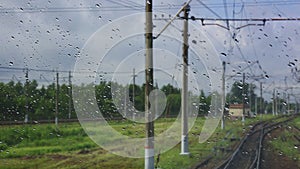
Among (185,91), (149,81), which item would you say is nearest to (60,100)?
(185,91)

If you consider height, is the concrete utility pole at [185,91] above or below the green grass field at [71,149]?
above

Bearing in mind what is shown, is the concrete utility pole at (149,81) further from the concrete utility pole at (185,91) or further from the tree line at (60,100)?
the concrete utility pole at (185,91)

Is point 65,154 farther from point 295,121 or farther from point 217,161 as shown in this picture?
point 295,121

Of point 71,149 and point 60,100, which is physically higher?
point 60,100

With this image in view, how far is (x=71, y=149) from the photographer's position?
665 inches

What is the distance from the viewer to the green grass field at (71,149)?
528 inches

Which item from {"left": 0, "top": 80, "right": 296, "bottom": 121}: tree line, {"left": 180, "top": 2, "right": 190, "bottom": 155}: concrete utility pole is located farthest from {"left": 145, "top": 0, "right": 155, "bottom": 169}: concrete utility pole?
{"left": 180, "top": 2, "right": 190, "bottom": 155}: concrete utility pole

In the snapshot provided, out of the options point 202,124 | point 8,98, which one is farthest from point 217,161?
point 8,98

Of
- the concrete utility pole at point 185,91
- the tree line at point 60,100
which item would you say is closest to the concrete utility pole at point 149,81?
the tree line at point 60,100

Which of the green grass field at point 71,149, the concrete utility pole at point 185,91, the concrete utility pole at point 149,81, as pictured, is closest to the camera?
the concrete utility pole at point 149,81

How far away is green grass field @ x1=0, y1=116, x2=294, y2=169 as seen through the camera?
1341 cm

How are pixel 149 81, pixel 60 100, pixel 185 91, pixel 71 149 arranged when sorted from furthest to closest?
pixel 60 100, pixel 71 149, pixel 185 91, pixel 149 81

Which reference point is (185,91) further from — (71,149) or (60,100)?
(60,100)

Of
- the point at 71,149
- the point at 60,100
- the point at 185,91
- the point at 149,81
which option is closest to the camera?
the point at 149,81
